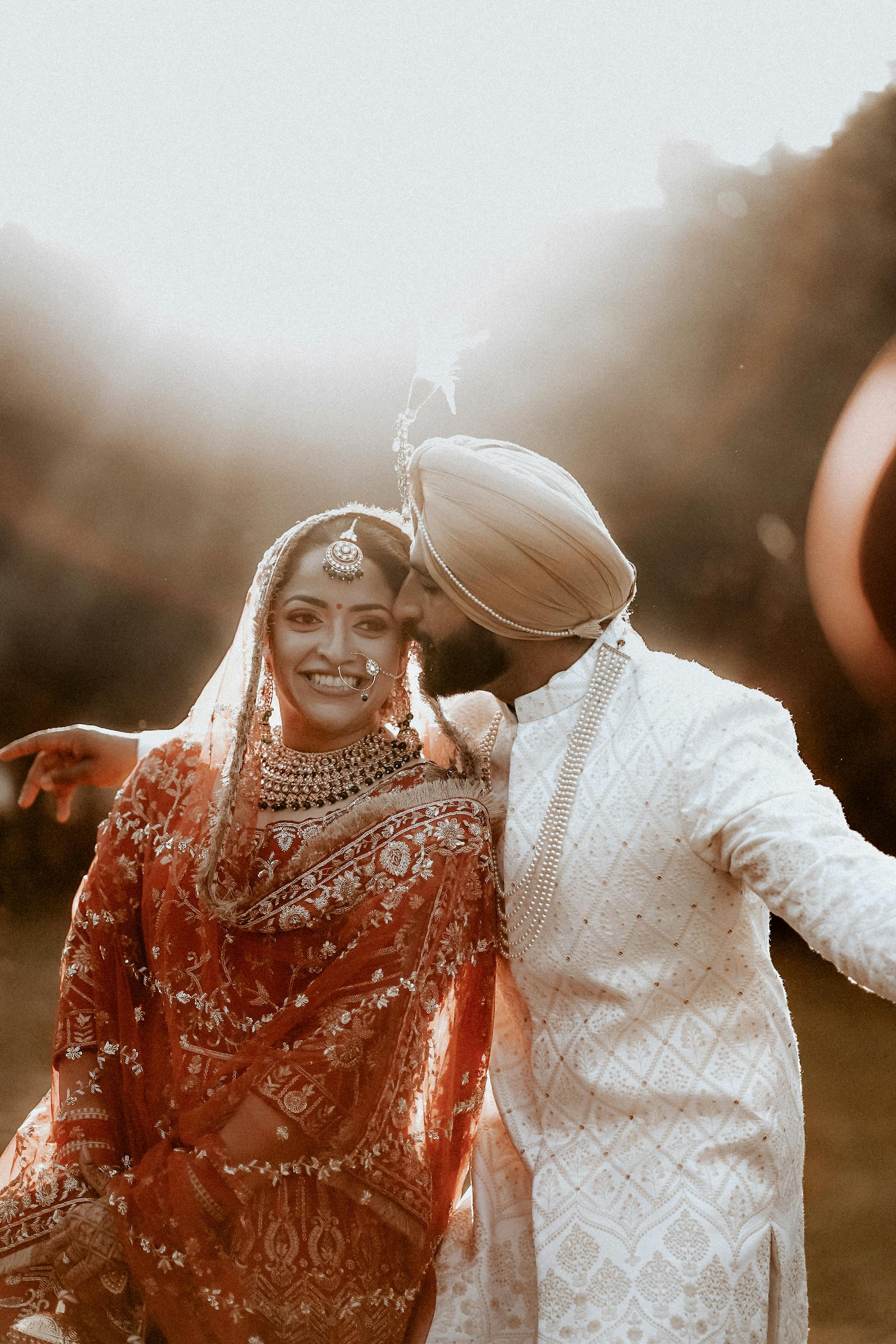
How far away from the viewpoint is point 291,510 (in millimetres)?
5836

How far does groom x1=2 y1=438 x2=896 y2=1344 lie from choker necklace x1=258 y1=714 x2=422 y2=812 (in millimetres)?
139

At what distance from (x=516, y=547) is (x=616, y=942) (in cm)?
59

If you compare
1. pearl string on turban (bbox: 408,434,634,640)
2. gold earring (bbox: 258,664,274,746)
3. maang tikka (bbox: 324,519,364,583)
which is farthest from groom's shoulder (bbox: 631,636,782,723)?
gold earring (bbox: 258,664,274,746)

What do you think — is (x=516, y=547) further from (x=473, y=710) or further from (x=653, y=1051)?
(x=653, y=1051)

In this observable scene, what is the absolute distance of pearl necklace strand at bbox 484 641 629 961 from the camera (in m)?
1.65

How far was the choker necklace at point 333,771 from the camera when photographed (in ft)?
6.05

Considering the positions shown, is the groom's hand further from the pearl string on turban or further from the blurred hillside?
the blurred hillside

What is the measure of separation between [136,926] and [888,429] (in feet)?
15.0

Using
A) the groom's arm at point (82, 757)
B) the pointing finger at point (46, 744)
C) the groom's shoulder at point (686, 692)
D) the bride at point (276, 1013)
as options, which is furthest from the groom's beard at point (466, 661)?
the pointing finger at point (46, 744)

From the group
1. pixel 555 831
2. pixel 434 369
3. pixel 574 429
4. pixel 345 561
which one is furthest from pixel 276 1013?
pixel 574 429

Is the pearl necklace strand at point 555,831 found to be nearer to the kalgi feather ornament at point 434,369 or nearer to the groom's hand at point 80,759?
the kalgi feather ornament at point 434,369

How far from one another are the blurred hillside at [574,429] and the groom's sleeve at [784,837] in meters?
3.64

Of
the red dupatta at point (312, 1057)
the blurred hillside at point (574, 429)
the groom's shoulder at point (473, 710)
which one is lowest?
the red dupatta at point (312, 1057)

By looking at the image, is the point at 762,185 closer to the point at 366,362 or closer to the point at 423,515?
the point at 366,362
